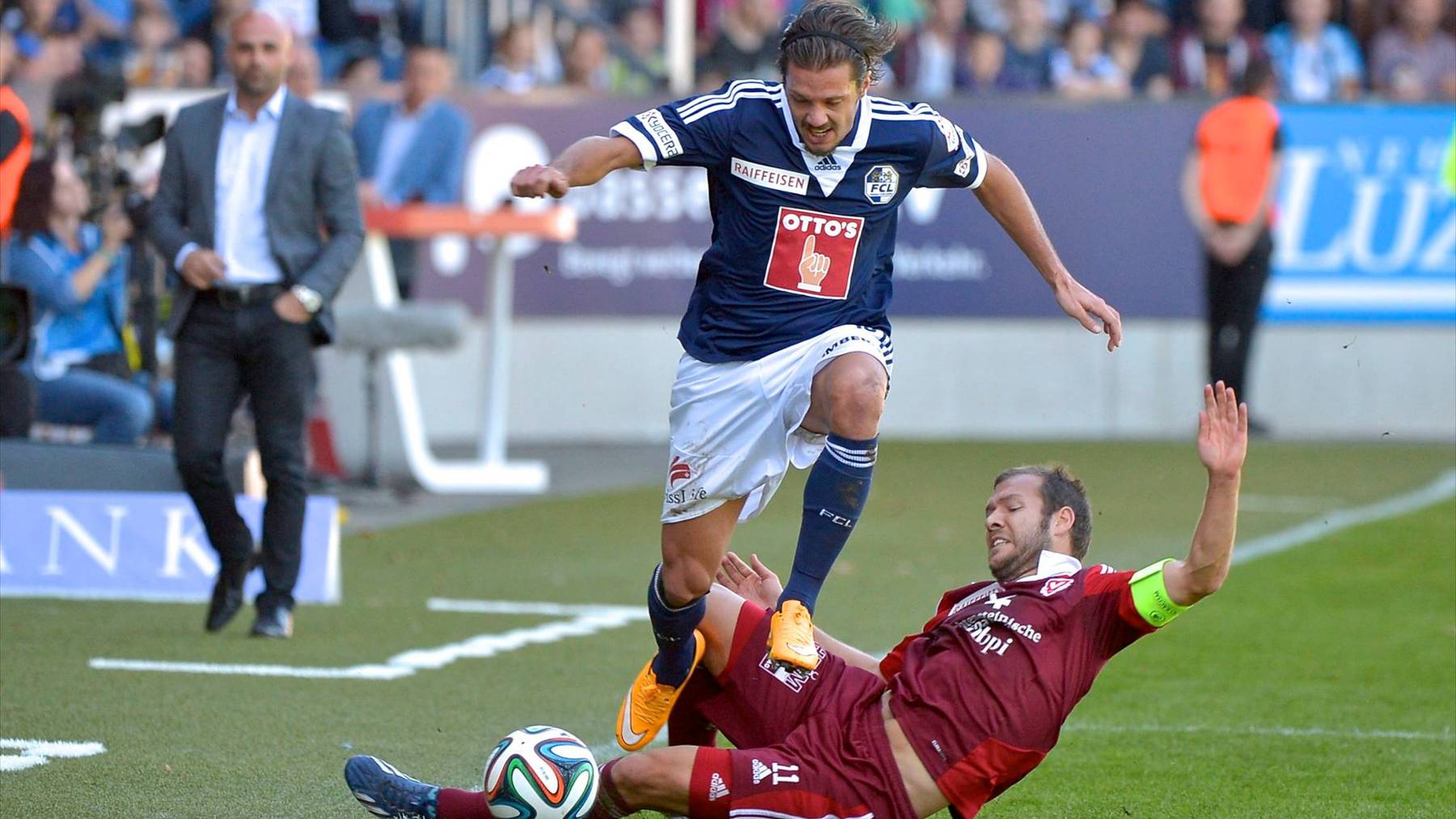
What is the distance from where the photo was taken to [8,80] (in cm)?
1364

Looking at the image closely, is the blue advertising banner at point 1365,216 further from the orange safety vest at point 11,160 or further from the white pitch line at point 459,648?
the orange safety vest at point 11,160

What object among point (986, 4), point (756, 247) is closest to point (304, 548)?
point (756, 247)

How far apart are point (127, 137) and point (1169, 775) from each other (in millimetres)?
6458

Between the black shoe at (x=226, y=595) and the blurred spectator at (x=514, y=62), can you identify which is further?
the blurred spectator at (x=514, y=62)

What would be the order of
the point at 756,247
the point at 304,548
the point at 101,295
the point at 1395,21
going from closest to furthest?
the point at 756,247, the point at 304,548, the point at 101,295, the point at 1395,21

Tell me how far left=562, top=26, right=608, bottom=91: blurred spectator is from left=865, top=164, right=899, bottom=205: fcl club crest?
10.7 meters

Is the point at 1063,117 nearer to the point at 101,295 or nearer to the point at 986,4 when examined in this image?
the point at 986,4

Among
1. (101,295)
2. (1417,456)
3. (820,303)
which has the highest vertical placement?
(820,303)

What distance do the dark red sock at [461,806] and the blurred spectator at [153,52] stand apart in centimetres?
1147

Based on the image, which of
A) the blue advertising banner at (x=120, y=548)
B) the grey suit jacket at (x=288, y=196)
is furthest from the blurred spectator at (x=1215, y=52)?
the grey suit jacket at (x=288, y=196)

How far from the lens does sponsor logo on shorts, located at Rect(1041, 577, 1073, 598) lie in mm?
4758

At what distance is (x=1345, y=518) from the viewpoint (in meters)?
11.8

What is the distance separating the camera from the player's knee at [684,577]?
17.7 feet

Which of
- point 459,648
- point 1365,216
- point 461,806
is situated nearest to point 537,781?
point 461,806
